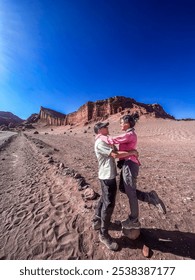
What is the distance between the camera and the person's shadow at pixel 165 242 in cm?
312

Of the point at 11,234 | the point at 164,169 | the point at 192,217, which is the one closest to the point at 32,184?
the point at 11,234

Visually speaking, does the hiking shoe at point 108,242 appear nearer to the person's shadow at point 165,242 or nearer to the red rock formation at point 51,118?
the person's shadow at point 165,242

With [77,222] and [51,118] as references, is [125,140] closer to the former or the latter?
[77,222]

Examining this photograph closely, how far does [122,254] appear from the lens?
306 cm

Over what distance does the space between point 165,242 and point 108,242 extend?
3.80ft

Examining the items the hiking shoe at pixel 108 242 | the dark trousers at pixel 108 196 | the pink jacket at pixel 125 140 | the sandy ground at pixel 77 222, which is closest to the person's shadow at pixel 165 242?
the sandy ground at pixel 77 222

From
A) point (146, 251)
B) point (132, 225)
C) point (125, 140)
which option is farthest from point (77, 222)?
point (125, 140)

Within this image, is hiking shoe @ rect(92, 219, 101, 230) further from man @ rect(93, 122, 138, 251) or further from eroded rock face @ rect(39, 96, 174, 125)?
eroded rock face @ rect(39, 96, 174, 125)

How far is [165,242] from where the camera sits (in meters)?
3.32

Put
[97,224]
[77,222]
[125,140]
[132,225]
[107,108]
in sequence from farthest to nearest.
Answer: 1. [107,108]
2. [77,222]
3. [97,224]
4. [132,225]
5. [125,140]

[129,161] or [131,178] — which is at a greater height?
[129,161]

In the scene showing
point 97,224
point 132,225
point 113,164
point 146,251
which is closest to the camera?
point 146,251

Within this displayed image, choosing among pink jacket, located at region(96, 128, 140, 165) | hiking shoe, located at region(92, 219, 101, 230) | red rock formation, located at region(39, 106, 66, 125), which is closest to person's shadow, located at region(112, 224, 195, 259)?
hiking shoe, located at region(92, 219, 101, 230)
